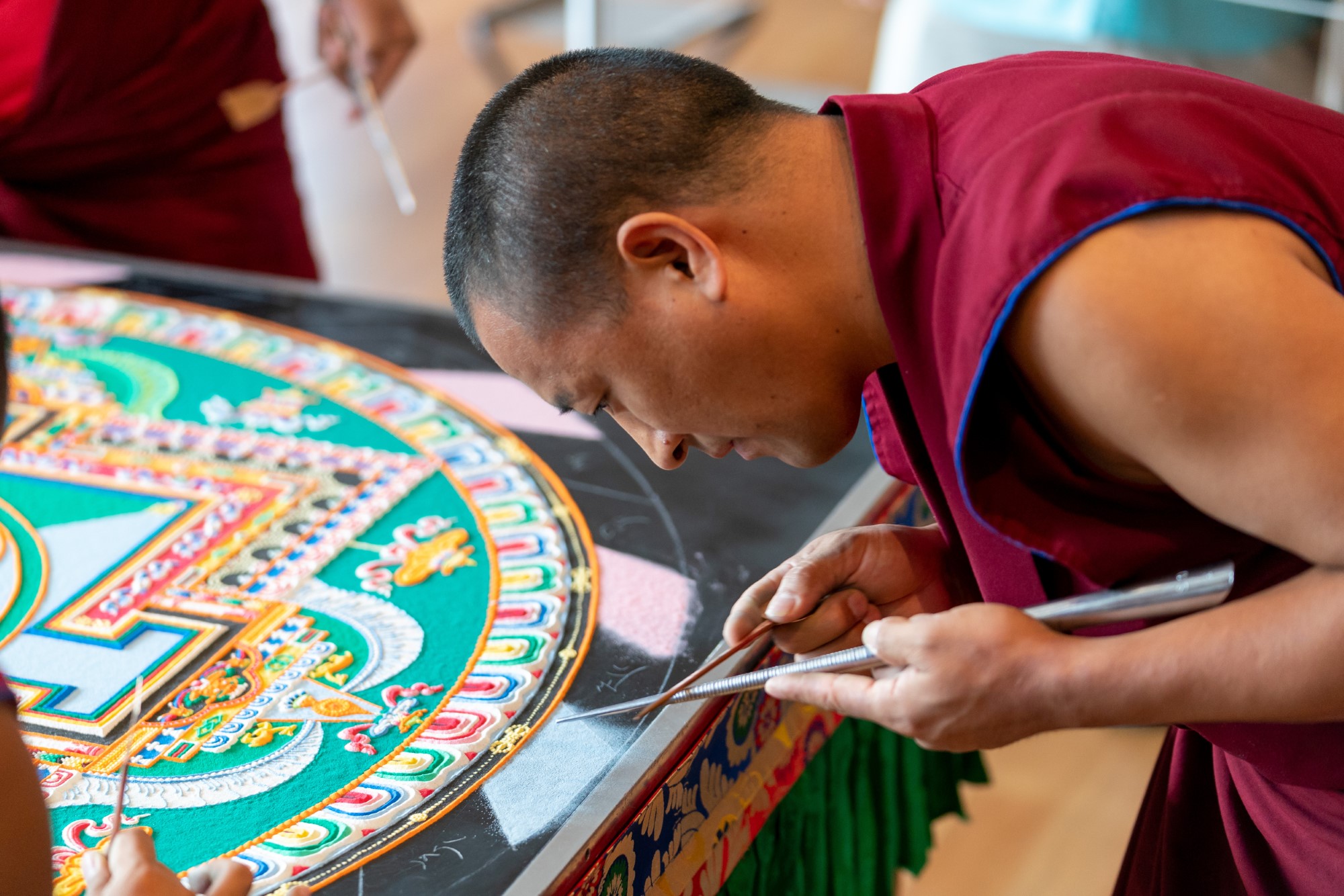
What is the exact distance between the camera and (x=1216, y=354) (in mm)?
653

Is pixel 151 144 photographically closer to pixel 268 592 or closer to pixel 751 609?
pixel 268 592

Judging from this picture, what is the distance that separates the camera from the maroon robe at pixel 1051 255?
70cm

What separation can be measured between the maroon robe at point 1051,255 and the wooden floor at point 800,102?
100cm

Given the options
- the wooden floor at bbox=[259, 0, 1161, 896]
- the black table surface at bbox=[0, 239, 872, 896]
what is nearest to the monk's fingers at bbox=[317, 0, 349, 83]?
the black table surface at bbox=[0, 239, 872, 896]

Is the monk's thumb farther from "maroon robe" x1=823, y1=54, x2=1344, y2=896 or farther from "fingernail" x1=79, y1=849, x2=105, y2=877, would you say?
"fingernail" x1=79, y1=849, x2=105, y2=877

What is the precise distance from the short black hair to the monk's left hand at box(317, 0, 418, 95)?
1488 mm

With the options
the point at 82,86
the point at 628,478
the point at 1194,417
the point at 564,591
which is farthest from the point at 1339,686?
the point at 82,86

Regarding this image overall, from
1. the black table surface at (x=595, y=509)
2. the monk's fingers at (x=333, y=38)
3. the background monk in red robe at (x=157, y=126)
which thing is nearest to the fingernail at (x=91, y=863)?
the black table surface at (x=595, y=509)

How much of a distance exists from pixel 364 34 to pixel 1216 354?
190 cm

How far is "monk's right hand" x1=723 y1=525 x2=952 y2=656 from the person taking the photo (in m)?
1.04

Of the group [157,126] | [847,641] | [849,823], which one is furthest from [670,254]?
[157,126]

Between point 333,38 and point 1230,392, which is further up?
point 1230,392

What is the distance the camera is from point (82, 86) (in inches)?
77.2

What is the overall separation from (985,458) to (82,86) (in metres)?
1.67
